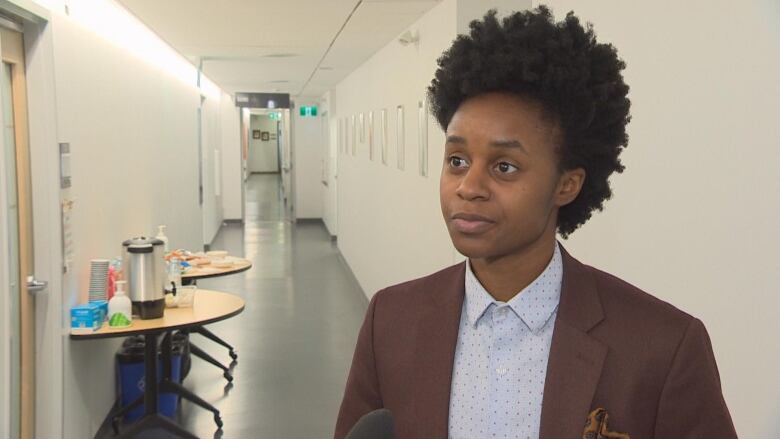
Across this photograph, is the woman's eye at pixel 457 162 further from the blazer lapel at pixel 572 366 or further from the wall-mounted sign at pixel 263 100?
the wall-mounted sign at pixel 263 100

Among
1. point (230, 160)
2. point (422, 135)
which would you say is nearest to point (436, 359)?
point (422, 135)

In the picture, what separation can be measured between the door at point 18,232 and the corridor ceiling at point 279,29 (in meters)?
1.72

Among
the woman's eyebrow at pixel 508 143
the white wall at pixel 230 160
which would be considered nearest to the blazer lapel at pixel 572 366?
the woman's eyebrow at pixel 508 143

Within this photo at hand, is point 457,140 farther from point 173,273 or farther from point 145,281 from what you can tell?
point 173,273

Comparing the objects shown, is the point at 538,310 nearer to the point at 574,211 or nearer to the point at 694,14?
the point at 574,211

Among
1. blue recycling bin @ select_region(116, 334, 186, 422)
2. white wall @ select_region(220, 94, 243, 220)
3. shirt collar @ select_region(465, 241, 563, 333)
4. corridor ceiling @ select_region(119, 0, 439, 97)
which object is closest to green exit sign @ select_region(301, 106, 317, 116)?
white wall @ select_region(220, 94, 243, 220)

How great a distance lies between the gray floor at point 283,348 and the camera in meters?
5.37

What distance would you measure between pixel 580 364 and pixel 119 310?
142 inches

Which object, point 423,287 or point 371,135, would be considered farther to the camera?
point 371,135

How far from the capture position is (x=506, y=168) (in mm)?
1114

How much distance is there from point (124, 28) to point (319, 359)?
311 centimetres

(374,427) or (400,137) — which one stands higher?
(400,137)

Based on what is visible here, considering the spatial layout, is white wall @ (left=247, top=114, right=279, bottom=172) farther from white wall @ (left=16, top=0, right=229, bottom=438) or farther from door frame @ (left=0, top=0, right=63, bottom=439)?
door frame @ (left=0, top=0, right=63, bottom=439)

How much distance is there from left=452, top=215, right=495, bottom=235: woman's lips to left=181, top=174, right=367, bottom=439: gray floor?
13.8ft
